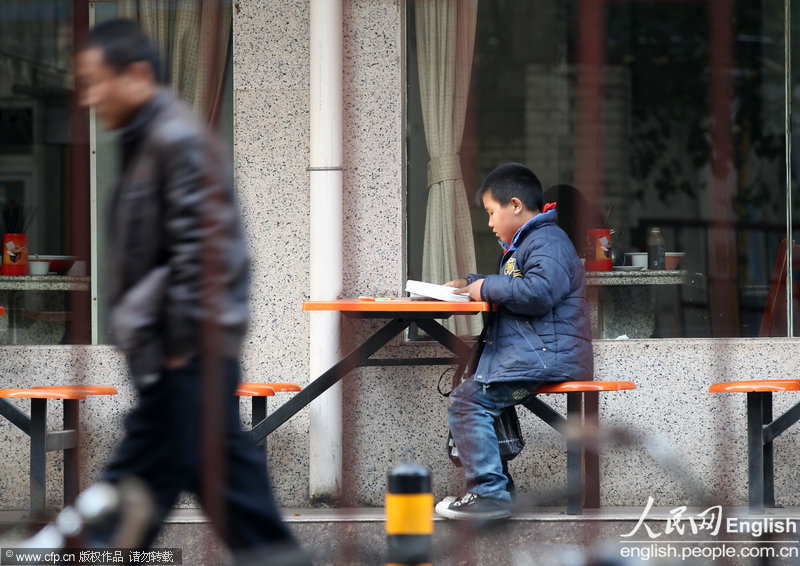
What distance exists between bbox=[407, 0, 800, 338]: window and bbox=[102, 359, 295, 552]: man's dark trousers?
2821 mm

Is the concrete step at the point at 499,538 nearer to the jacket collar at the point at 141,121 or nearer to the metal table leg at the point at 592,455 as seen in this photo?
the metal table leg at the point at 592,455

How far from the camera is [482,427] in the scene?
5.03 meters

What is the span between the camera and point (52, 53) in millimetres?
6320

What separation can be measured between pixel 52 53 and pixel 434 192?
2091 millimetres

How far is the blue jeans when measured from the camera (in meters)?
5.01

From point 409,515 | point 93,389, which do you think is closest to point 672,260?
point 93,389

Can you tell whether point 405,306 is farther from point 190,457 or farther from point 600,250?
point 190,457

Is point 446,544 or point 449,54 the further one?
point 449,54

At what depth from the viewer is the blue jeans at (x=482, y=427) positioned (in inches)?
197

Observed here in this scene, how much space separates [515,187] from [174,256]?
2.27 meters

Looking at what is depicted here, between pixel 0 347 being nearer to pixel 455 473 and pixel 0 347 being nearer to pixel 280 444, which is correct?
pixel 280 444

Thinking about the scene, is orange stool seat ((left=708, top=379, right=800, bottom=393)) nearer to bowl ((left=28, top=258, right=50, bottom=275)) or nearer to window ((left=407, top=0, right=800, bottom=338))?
window ((left=407, top=0, right=800, bottom=338))

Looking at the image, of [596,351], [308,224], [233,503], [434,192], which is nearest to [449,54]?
[434,192]

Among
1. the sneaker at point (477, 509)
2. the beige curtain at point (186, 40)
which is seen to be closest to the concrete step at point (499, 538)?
the sneaker at point (477, 509)
